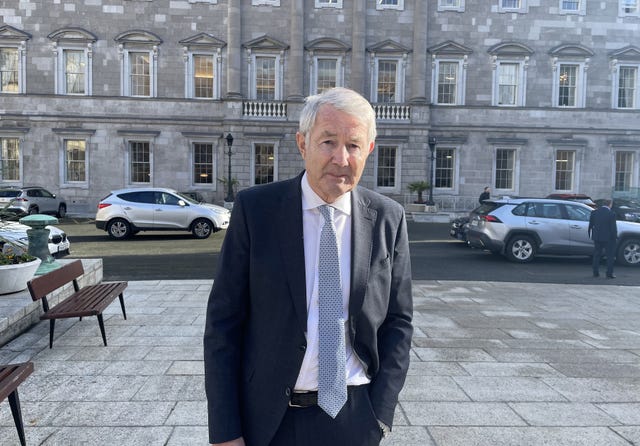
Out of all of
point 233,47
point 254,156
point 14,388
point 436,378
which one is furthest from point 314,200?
point 233,47

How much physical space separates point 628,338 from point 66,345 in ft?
22.9

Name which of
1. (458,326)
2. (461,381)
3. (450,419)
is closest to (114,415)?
Answer: (450,419)

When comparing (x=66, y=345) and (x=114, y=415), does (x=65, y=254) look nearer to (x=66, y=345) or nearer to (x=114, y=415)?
(x=66, y=345)

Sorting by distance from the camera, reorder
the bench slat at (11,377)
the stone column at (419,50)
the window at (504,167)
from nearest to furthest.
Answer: the bench slat at (11,377) < the stone column at (419,50) < the window at (504,167)

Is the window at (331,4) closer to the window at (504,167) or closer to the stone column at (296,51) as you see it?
the stone column at (296,51)

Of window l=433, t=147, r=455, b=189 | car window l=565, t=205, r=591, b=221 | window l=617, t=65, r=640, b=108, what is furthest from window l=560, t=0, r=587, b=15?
car window l=565, t=205, r=591, b=221

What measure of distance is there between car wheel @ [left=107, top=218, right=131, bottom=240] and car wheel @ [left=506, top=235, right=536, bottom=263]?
12.2 metres

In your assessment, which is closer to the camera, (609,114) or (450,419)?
(450,419)

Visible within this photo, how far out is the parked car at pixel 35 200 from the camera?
21.4 m

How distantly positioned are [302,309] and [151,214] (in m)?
16.1

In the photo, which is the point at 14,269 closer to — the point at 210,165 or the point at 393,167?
the point at 210,165

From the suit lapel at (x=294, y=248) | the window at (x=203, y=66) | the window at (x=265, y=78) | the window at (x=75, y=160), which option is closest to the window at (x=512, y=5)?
the window at (x=265, y=78)

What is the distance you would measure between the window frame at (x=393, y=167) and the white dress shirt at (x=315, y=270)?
998 inches

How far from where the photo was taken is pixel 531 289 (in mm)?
9539
